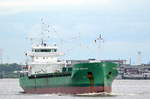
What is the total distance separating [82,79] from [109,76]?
3932 mm

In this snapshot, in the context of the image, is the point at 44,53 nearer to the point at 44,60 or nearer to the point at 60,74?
the point at 44,60

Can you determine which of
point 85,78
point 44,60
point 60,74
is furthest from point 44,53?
point 85,78

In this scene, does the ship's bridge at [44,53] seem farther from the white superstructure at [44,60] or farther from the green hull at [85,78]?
the green hull at [85,78]

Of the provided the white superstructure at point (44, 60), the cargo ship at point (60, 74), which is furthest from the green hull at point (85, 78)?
the white superstructure at point (44, 60)

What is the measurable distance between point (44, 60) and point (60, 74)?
12.3 metres

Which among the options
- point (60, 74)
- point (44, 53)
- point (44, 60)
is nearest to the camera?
point (60, 74)

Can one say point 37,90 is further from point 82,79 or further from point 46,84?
point 82,79

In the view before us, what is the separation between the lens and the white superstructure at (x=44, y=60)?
104812 mm

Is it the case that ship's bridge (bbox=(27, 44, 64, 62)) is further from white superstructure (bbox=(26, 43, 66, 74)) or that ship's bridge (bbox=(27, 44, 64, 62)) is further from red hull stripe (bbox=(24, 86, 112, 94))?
red hull stripe (bbox=(24, 86, 112, 94))

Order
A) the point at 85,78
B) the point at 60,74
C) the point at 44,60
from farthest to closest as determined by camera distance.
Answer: the point at 44,60, the point at 60,74, the point at 85,78

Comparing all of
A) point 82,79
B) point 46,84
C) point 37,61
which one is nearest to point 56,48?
point 37,61

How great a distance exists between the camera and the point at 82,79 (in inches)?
3583

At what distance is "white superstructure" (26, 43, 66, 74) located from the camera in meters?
105

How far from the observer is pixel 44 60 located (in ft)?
347
